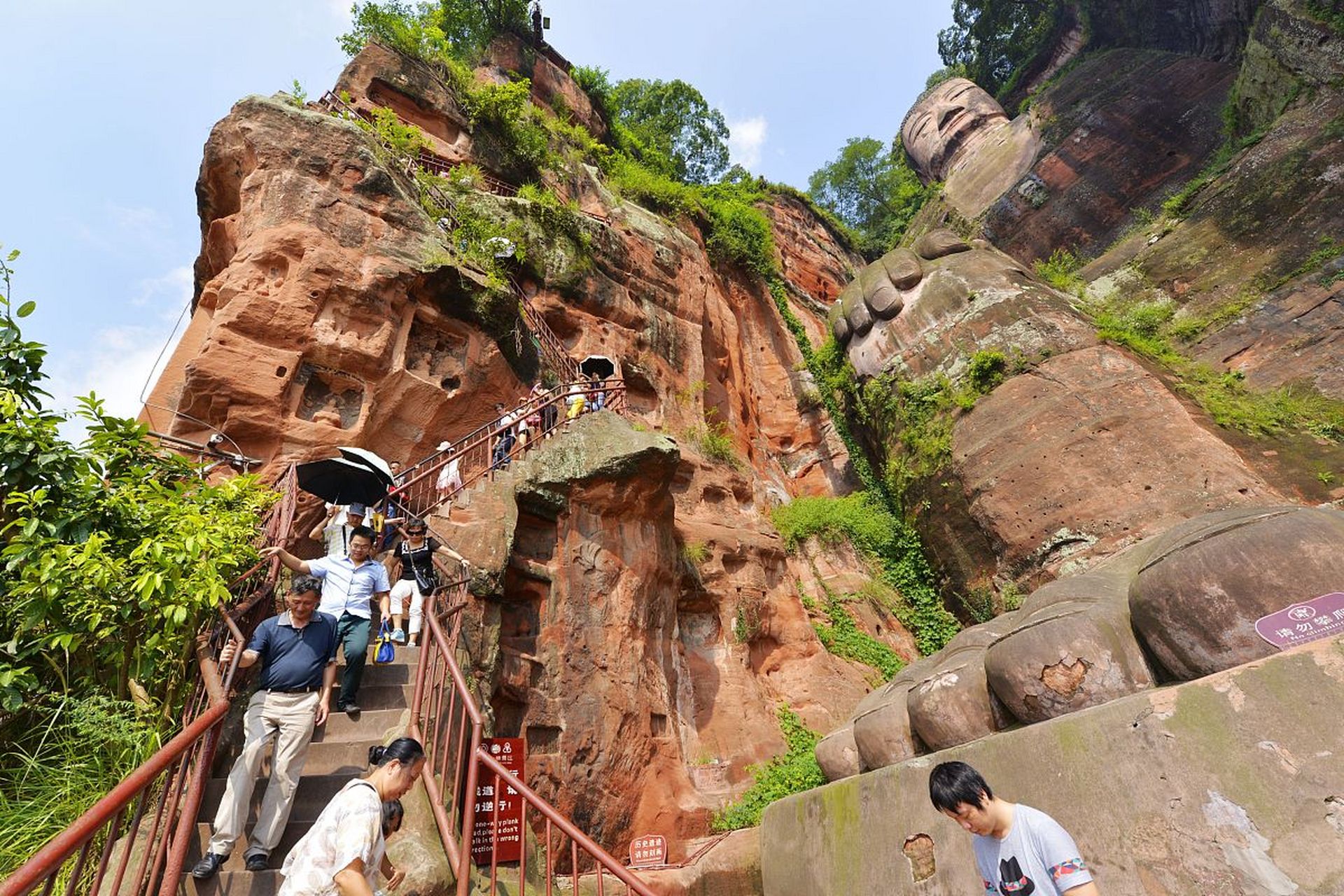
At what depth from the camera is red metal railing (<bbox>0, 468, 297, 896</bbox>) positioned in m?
2.34

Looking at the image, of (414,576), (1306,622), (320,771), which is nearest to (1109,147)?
(1306,622)

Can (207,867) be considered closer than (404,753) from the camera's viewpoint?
No

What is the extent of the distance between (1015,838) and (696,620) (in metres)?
8.30

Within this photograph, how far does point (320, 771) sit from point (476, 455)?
611 centimetres

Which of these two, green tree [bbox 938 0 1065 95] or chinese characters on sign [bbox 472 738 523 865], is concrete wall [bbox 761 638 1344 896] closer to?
chinese characters on sign [bbox 472 738 523 865]

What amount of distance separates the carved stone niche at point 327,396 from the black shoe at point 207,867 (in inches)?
266

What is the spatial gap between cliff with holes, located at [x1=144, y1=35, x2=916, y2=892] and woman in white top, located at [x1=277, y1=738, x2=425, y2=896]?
3.21 metres

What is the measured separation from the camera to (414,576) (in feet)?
20.7

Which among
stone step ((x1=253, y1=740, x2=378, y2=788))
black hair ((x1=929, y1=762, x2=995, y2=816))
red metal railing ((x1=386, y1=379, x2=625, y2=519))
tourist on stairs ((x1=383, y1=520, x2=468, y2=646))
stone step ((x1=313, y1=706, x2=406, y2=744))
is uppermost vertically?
red metal railing ((x1=386, y1=379, x2=625, y2=519))

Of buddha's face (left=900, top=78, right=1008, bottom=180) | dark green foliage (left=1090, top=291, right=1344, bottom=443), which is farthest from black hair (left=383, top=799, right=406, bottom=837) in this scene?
buddha's face (left=900, top=78, right=1008, bottom=180)

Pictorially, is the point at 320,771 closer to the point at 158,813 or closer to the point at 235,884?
the point at 235,884

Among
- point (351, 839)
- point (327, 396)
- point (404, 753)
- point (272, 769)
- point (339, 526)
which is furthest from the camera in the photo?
point (327, 396)

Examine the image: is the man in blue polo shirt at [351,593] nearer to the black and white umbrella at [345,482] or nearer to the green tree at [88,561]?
the green tree at [88,561]

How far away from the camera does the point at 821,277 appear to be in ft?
98.5
